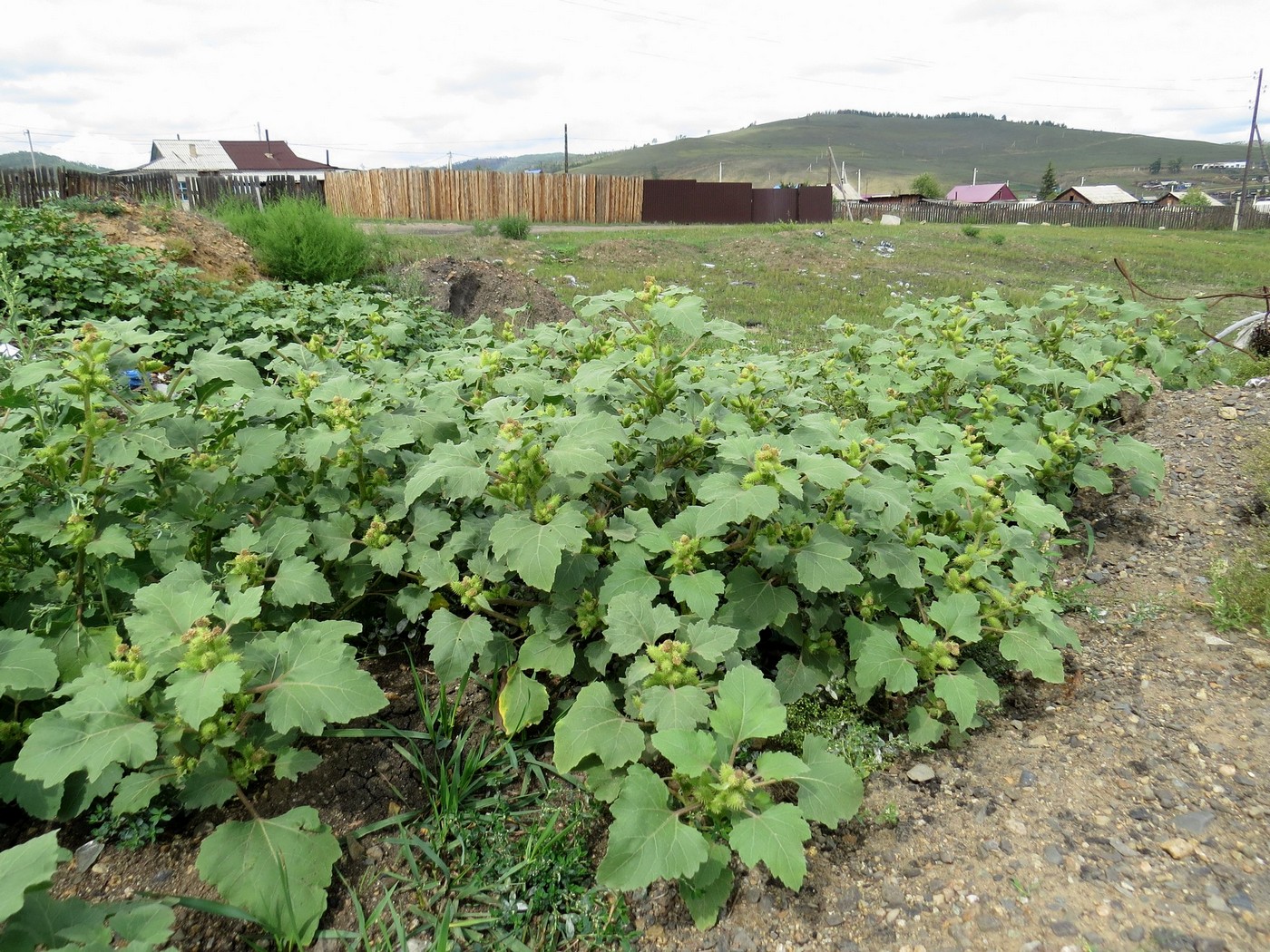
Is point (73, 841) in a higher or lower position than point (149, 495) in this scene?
lower

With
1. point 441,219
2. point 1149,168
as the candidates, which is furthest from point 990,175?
point 441,219

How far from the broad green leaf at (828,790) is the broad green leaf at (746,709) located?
0.55 feet

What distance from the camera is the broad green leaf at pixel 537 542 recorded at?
5.86 feet

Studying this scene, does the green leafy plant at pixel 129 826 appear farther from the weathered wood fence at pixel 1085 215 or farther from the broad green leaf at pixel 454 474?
the weathered wood fence at pixel 1085 215

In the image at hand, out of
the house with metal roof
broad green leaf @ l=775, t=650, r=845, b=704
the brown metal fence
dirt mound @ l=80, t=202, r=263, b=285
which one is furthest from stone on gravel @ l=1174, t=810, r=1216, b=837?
the house with metal roof

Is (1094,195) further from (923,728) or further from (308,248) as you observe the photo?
(923,728)

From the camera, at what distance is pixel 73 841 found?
1.71 m

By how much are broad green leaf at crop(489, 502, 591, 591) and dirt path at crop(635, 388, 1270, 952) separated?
31.5 inches

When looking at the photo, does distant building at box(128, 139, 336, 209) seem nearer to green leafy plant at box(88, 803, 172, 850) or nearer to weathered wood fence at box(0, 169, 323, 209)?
weathered wood fence at box(0, 169, 323, 209)

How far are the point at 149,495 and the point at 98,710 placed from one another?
806 mm

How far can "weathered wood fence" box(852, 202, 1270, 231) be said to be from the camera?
39656 mm

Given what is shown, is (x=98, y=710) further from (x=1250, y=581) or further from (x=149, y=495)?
(x=1250, y=581)

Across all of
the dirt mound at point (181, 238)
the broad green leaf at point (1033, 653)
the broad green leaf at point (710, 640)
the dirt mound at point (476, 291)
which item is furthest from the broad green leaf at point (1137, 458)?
the dirt mound at point (181, 238)

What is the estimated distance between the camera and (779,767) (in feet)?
5.25
